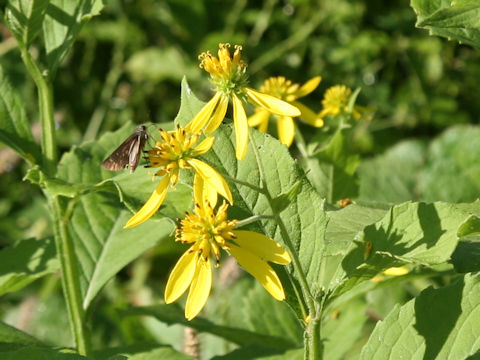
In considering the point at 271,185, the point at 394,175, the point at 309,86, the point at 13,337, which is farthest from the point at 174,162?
the point at 394,175

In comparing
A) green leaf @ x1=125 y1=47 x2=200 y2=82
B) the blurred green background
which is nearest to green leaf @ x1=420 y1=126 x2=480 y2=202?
the blurred green background

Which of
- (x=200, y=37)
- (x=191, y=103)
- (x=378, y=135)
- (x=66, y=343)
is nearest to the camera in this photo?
(x=191, y=103)

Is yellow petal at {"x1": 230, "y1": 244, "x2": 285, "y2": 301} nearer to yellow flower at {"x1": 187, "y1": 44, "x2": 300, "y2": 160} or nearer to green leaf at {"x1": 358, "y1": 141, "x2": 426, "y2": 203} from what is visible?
yellow flower at {"x1": 187, "y1": 44, "x2": 300, "y2": 160}

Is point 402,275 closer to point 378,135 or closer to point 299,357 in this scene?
point 299,357

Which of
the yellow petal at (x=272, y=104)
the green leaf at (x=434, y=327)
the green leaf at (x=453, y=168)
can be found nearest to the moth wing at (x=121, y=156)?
the yellow petal at (x=272, y=104)

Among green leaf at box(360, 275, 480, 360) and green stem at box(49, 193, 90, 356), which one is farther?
green stem at box(49, 193, 90, 356)

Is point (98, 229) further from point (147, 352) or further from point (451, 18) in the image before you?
point (451, 18)

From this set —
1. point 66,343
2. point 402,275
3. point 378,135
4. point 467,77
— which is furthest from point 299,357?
point 467,77
